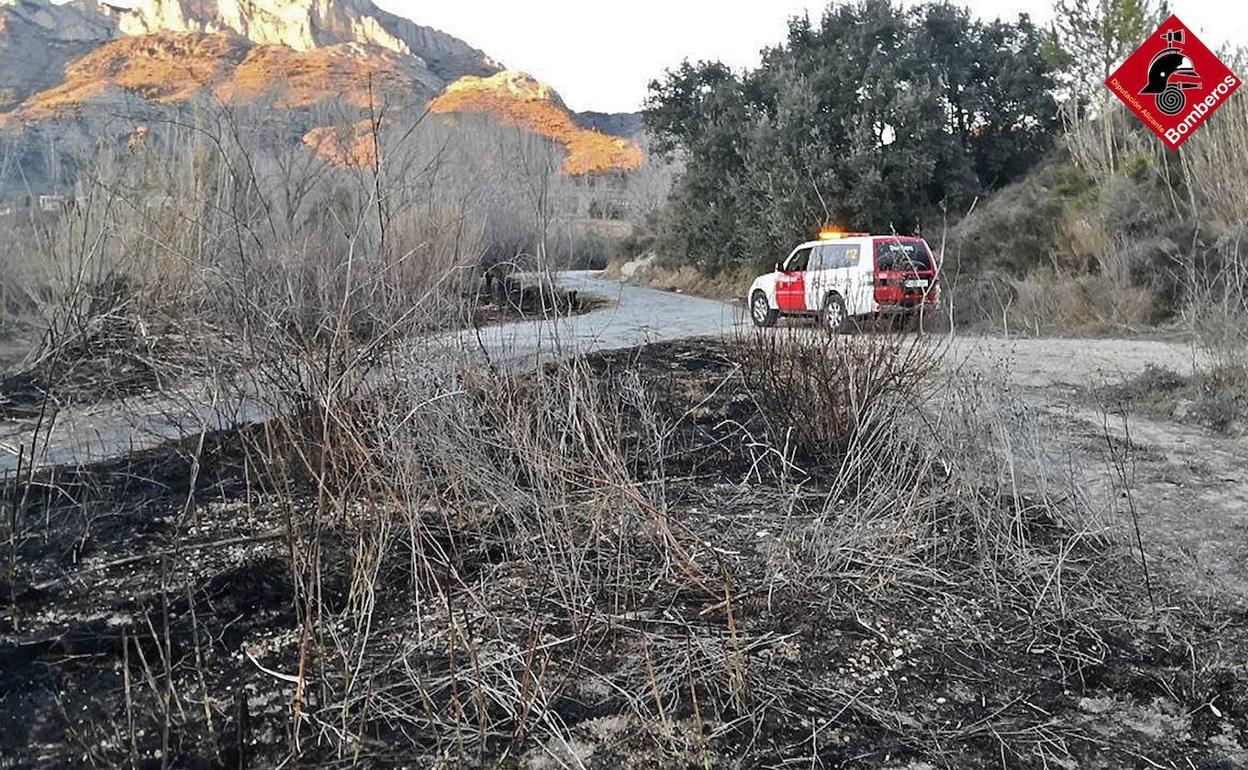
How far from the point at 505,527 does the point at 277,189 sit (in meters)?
5.15

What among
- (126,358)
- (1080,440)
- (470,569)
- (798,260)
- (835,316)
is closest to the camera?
(470,569)

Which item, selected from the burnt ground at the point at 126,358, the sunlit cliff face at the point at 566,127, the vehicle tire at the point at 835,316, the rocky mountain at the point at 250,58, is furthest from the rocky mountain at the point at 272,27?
the vehicle tire at the point at 835,316

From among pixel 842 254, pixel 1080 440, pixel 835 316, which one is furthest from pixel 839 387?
pixel 842 254

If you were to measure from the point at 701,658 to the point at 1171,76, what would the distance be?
1395 cm

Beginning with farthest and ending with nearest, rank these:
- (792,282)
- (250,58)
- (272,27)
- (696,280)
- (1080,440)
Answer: (272,27)
(250,58)
(696,280)
(792,282)
(1080,440)

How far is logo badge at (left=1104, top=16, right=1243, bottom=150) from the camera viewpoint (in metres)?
11.8

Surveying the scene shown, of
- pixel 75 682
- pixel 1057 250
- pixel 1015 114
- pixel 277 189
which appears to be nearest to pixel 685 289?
pixel 1015 114

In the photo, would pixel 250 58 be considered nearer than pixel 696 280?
No

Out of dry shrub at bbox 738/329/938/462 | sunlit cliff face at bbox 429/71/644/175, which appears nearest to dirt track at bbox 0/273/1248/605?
dry shrub at bbox 738/329/938/462

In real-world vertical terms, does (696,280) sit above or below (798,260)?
below

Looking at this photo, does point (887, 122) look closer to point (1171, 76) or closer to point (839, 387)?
point (1171, 76)

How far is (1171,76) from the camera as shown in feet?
41.3

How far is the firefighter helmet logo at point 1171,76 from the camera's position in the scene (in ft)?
40.4

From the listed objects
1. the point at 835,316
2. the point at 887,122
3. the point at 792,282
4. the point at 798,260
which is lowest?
the point at 792,282
